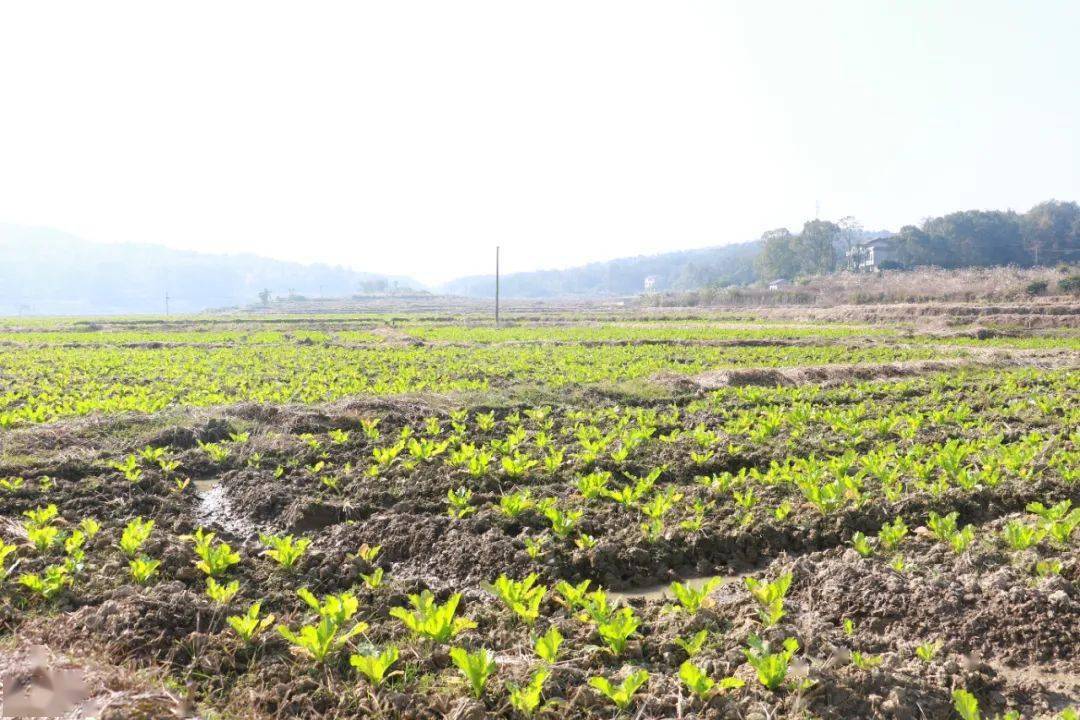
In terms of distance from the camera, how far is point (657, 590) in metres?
5.16

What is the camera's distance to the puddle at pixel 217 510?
21.2 feet

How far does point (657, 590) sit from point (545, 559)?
0.93m

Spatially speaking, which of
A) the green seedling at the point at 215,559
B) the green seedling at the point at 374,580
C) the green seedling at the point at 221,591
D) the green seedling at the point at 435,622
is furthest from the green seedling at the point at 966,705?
the green seedling at the point at 215,559

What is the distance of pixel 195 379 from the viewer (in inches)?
622

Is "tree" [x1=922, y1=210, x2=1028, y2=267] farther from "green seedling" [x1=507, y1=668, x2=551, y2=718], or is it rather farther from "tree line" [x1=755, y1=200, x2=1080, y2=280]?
"green seedling" [x1=507, y1=668, x2=551, y2=718]

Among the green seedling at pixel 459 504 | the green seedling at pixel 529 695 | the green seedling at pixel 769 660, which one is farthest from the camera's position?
the green seedling at pixel 459 504

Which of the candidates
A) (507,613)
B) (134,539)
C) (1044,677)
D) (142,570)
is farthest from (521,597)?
(134,539)

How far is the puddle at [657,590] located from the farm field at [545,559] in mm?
46

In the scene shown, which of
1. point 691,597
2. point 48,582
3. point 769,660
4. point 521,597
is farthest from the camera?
point 48,582

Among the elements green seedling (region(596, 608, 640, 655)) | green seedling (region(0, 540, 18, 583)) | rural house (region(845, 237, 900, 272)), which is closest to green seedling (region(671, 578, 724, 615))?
green seedling (region(596, 608, 640, 655))

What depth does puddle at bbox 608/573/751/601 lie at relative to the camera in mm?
4973

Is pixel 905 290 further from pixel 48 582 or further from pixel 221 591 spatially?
pixel 48 582

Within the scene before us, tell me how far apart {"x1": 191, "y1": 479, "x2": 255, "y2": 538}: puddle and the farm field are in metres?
0.04

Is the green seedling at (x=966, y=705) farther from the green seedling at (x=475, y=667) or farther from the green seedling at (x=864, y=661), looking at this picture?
the green seedling at (x=475, y=667)
